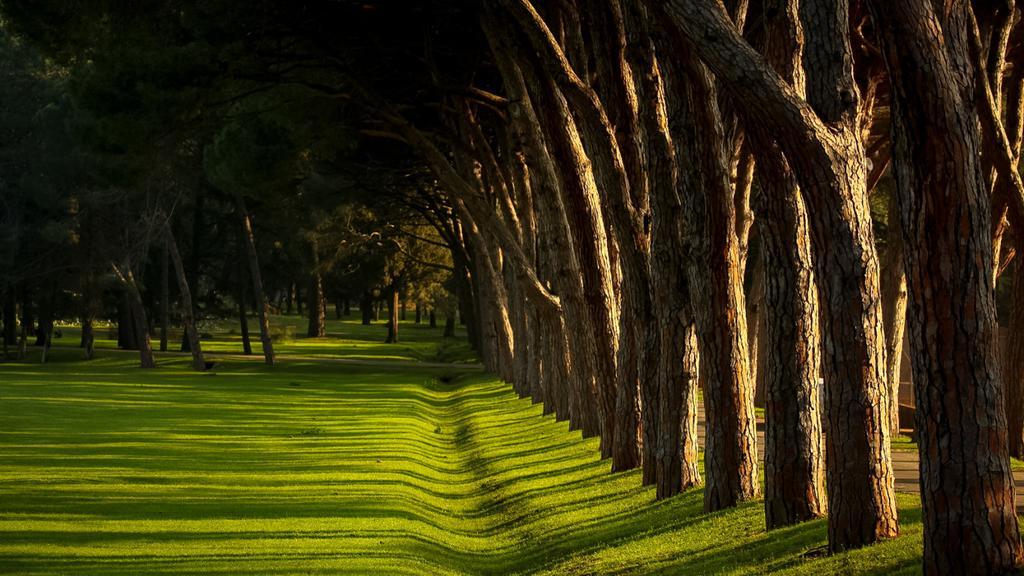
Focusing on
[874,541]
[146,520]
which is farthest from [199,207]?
[874,541]

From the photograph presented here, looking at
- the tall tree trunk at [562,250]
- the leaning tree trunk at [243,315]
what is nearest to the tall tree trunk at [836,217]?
the tall tree trunk at [562,250]

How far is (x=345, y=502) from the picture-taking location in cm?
1653

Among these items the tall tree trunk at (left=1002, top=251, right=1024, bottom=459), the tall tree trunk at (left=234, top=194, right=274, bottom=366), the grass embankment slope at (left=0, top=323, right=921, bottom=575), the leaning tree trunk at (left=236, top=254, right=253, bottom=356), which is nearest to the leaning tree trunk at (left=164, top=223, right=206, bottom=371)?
the tall tree trunk at (left=234, top=194, right=274, bottom=366)

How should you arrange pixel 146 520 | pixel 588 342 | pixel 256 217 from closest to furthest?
pixel 146 520, pixel 588 342, pixel 256 217

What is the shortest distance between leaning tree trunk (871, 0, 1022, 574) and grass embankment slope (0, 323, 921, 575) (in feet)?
2.84

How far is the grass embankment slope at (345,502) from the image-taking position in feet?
38.9

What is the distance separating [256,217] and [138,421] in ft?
123

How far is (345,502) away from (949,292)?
10199 millimetres

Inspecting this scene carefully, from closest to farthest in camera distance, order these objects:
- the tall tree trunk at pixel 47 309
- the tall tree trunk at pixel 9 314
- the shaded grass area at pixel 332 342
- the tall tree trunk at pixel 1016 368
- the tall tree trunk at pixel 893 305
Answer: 1. the tall tree trunk at pixel 1016 368
2. the tall tree trunk at pixel 893 305
3. the tall tree trunk at pixel 47 309
4. the tall tree trunk at pixel 9 314
5. the shaded grass area at pixel 332 342

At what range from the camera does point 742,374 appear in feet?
43.9

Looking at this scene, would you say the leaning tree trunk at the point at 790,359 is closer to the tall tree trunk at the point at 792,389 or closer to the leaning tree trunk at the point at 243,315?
the tall tree trunk at the point at 792,389

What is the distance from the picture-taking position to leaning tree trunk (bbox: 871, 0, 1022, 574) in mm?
7828

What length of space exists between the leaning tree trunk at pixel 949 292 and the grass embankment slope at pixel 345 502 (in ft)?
2.84

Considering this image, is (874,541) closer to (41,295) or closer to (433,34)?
(433,34)
